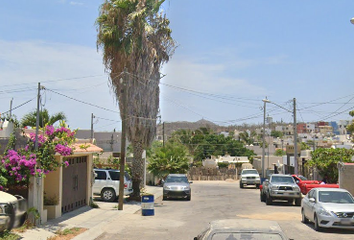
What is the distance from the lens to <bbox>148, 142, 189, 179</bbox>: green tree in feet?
146

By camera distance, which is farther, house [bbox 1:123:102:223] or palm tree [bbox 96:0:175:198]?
palm tree [bbox 96:0:175:198]

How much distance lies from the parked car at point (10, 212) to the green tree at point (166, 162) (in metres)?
31.6

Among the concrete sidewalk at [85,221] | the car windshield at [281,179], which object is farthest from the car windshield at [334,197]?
the car windshield at [281,179]

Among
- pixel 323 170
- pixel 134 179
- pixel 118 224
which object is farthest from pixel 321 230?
pixel 323 170

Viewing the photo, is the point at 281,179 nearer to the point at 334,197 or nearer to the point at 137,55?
the point at 334,197

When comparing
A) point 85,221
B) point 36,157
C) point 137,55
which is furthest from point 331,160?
point 36,157

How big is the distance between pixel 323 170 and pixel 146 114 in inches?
637

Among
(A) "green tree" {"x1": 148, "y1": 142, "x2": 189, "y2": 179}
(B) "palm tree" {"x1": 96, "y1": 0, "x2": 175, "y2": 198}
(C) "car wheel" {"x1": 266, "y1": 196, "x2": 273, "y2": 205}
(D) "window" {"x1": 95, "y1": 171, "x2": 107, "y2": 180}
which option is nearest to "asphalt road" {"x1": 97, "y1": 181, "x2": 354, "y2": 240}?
(C) "car wheel" {"x1": 266, "y1": 196, "x2": 273, "y2": 205}

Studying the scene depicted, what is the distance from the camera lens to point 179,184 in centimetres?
3066

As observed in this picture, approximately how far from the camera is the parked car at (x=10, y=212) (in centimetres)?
1198

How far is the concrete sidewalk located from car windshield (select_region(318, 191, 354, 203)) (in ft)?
26.9

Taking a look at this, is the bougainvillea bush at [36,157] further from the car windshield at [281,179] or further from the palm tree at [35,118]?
the car windshield at [281,179]

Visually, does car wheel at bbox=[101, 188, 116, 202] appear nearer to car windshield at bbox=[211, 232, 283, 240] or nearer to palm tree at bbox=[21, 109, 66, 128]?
palm tree at bbox=[21, 109, 66, 128]

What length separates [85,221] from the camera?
1811 cm
